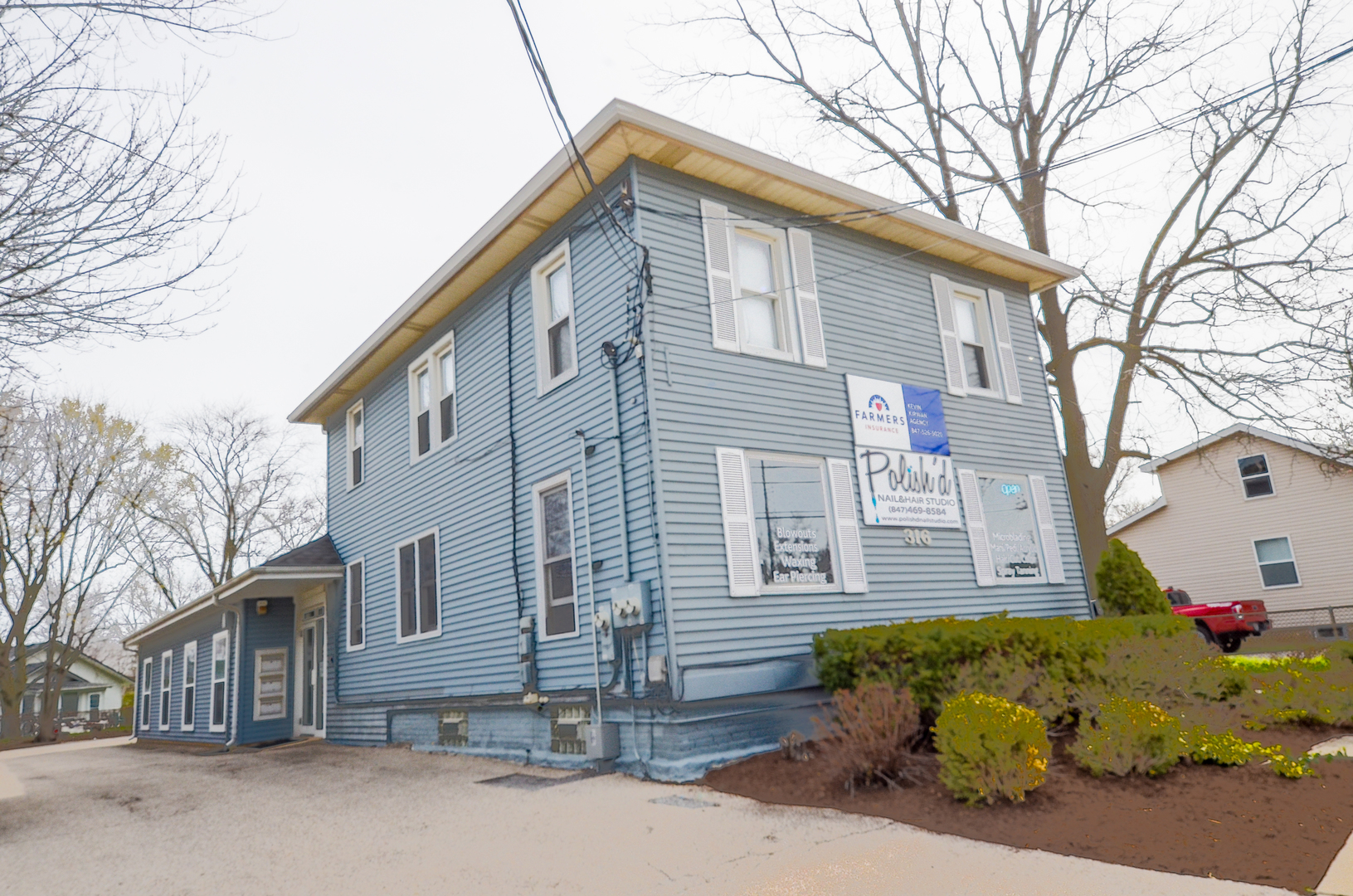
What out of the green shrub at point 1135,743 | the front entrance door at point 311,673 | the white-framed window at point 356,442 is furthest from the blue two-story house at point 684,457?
the green shrub at point 1135,743

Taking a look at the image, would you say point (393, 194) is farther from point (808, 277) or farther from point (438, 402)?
point (808, 277)

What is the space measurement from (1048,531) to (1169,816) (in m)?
7.52

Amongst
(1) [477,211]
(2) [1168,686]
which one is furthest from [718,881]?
(1) [477,211]

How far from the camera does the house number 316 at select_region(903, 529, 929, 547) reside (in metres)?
10.6

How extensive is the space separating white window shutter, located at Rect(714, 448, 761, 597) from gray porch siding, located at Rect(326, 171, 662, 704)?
0.85m

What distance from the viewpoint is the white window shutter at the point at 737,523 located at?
8.82m

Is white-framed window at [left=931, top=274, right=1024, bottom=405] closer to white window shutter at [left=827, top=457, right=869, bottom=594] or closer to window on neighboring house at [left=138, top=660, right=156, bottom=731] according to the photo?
white window shutter at [left=827, top=457, right=869, bottom=594]

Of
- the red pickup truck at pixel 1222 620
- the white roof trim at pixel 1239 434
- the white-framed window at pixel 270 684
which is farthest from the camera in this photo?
the white roof trim at pixel 1239 434

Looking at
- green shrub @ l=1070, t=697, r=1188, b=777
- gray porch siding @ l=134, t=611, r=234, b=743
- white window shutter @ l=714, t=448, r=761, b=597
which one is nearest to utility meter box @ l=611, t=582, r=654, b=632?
white window shutter @ l=714, t=448, r=761, b=597

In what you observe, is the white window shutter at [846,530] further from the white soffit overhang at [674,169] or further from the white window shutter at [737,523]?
the white soffit overhang at [674,169]

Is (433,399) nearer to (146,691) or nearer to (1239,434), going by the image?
(146,691)

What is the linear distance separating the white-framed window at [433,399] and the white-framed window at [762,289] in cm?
491

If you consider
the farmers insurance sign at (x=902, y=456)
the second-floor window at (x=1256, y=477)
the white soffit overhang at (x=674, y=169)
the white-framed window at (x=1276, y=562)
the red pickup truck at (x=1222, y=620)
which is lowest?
the red pickup truck at (x=1222, y=620)

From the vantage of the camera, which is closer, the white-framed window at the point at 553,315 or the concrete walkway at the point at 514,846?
the concrete walkway at the point at 514,846
